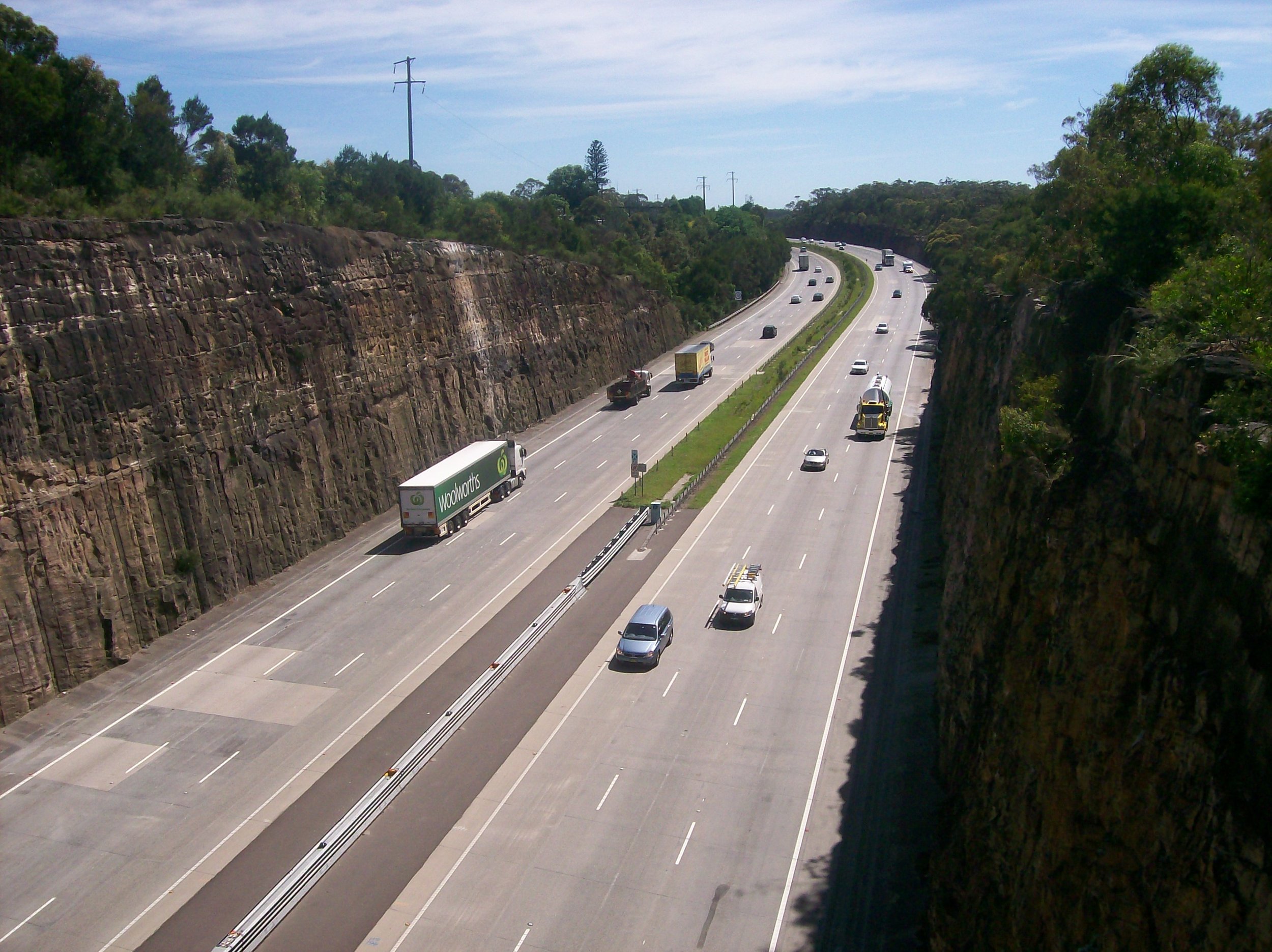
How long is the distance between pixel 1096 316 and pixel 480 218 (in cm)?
6244

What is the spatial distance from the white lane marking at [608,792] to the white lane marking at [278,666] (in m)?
13.1

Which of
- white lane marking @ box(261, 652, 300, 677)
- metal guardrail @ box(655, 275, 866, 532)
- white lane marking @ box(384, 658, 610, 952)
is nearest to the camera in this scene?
white lane marking @ box(384, 658, 610, 952)

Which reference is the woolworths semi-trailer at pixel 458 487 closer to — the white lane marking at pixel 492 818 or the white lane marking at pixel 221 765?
the white lane marking at pixel 492 818

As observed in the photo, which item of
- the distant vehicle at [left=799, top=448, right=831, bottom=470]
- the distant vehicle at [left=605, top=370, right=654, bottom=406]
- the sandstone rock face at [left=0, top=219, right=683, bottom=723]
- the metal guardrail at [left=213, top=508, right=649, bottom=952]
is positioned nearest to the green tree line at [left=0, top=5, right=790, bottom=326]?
the sandstone rock face at [left=0, top=219, right=683, bottom=723]

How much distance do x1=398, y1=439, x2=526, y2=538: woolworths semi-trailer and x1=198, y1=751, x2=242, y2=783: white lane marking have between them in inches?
Result: 683

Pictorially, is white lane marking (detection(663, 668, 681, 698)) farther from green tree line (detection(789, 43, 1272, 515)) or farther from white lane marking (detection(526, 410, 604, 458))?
white lane marking (detection(526, 410, 604, 458))

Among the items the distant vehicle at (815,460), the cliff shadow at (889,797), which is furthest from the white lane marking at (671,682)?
the distant vehicle at (815,460)

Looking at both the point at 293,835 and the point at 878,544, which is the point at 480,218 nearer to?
the point at 878,544

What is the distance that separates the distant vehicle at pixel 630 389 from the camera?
71375 mm

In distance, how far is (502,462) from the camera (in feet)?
164

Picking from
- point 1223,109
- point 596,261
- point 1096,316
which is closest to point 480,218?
point 596,261

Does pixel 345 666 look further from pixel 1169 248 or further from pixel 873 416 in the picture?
pixel 873 416

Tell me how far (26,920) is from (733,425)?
159 ft

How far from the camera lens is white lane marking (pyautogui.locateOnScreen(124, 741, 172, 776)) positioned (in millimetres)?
26453
